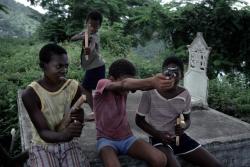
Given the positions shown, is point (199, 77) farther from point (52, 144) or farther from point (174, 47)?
point (174, 47)

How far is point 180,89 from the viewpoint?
358 centimetres

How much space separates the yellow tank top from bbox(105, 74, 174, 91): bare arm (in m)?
0.39

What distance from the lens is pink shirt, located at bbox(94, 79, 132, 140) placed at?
3246 millimetres

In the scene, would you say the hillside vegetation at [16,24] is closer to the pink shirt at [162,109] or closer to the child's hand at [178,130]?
the pink shirt at [162,109]

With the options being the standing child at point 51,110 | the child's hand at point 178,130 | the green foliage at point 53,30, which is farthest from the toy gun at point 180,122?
the green foliage at point 53,30

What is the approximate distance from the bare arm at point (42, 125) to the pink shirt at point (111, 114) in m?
0.52

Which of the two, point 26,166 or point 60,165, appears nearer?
point 60,165

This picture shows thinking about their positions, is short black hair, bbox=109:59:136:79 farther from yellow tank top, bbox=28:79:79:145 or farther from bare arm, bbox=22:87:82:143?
bare arm, bbox=22:87:82:143

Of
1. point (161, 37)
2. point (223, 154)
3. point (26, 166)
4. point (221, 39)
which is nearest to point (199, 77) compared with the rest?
point (223, 154)

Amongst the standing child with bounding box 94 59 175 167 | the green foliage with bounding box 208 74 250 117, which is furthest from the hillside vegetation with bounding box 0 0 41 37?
the standing child with bounding box 94 59 175 167

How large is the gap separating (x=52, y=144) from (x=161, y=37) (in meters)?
8.33

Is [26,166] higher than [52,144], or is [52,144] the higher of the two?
[52,144]

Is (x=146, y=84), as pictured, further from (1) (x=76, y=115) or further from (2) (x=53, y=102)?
(2) (x=53, y=102)

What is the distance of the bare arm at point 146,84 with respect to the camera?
2.29 meters
